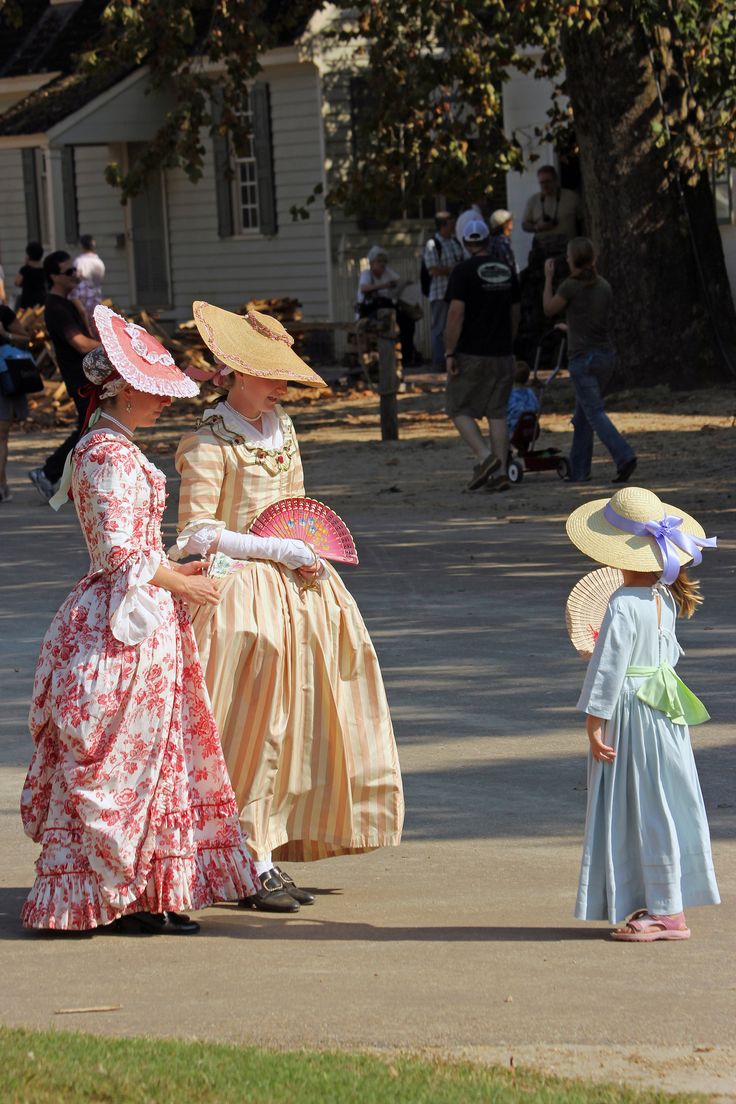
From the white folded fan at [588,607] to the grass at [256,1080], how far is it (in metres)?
1.63

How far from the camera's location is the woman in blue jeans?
14625 mm

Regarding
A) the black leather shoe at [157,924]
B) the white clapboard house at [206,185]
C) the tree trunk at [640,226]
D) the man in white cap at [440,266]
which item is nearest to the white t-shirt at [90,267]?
the white clapboard house at [206,185]

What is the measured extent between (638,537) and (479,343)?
959cm

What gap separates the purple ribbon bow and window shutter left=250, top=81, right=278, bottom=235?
24.1 meters

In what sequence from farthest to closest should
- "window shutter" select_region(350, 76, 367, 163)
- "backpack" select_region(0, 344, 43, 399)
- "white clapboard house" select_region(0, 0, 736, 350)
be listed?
"white clapboard house" select_region(0, 0, 736, 350) < "window shutter" select_region(350, 76, 367, 163) < "backpack" select_region(0, 344, 43, 399)

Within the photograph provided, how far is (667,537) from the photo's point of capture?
5316 mm

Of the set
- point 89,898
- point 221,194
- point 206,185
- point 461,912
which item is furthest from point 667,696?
point 206,185

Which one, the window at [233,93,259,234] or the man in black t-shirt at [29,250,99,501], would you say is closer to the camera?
the man in black t-shirt at [29,250,99,501]

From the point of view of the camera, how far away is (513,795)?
7066 millimetres

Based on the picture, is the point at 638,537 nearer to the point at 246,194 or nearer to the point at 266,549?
the point at 266,549

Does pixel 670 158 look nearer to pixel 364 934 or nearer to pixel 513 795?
pixel 513 795

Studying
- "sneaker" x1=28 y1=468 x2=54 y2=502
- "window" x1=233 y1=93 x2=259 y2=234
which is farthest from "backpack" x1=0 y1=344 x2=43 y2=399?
"window" x1=233 y1=93 x2=259 y2=234

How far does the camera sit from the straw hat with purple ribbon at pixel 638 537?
17.3ft

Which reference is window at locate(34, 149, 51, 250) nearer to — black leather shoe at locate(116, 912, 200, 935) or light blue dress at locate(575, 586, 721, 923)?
black leather shoe at locate(116, 912, 200, 935)
